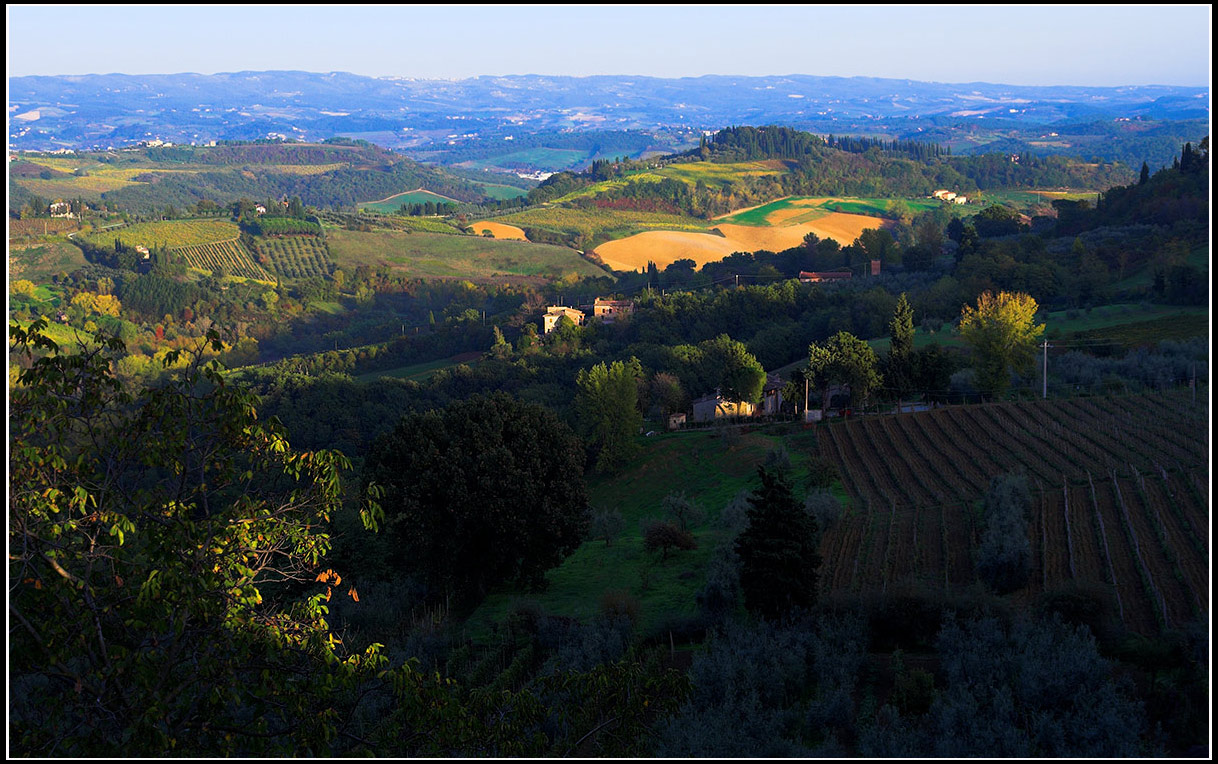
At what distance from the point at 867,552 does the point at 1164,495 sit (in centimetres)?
700

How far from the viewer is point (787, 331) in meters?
62.4

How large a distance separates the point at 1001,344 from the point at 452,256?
103 meters

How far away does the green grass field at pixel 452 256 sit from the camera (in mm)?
124438


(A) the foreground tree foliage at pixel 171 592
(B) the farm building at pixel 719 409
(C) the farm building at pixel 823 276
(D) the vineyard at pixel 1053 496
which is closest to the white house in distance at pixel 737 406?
(B) the farm building at pixel 719 409

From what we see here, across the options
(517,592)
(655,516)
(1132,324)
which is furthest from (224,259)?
(517,592)

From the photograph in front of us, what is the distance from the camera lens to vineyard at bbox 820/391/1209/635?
59.7 ft

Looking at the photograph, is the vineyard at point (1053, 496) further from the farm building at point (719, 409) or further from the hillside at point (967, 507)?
the farm building at point (719, 409)

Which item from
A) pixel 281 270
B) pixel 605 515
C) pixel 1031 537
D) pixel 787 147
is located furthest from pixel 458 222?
pixel 1031 537

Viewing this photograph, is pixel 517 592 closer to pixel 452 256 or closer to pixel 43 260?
pixel 452 256

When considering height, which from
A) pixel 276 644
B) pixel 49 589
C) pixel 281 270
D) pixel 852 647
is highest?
pixel 49 589

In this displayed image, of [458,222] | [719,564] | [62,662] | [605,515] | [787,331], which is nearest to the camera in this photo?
[62,662]

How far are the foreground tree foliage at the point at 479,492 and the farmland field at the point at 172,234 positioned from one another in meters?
121

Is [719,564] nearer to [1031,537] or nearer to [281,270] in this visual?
[1031,537]

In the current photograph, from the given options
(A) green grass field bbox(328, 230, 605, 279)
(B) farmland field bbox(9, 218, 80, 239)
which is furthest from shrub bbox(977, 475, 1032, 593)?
(B) farmland field bbox(9, 218, 80, 239)
